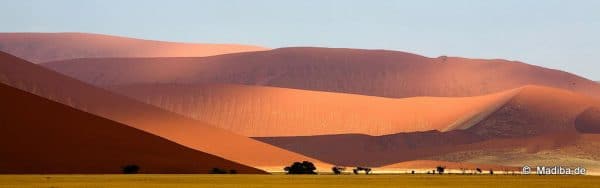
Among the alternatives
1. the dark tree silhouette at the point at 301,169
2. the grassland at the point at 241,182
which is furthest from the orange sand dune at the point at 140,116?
the grassland at the point at 241,182

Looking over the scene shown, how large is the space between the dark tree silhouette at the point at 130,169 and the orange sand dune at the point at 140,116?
41.5m

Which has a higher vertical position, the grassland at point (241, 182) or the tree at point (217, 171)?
the tree at point (217, 171)

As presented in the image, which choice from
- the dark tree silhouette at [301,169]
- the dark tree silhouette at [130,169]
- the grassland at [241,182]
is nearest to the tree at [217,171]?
the dark tree silhouette at [130,169]

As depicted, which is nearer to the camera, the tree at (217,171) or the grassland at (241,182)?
the grassland at (241,182)

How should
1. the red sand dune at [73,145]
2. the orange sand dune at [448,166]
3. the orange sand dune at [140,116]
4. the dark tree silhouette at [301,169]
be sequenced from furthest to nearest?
A: the orange sand dune at [140,116], the orange sand dune at [448,166], the dark tree silhouette at [301,169], the red sand dune at [73,145]

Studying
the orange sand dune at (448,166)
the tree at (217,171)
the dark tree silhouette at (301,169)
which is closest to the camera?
the tree at (217,171)

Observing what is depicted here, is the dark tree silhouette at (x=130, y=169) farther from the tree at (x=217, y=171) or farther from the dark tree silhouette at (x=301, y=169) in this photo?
the dark tree silhouette at (x=301, y=169)

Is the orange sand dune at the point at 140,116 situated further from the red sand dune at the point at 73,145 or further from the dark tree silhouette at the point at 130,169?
the dark tree silhouette at the point at 130,169

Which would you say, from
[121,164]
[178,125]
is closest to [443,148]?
[178,125]

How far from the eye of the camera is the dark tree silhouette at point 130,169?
111 meters

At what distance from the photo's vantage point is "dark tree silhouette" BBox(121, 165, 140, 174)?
110838 millimetres

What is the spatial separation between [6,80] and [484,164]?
59114 mm

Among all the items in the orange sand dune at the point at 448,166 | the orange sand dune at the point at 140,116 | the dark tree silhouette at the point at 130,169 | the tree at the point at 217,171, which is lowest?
the dark tree silhouette at the point at 130,169

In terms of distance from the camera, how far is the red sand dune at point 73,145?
112125 mm
